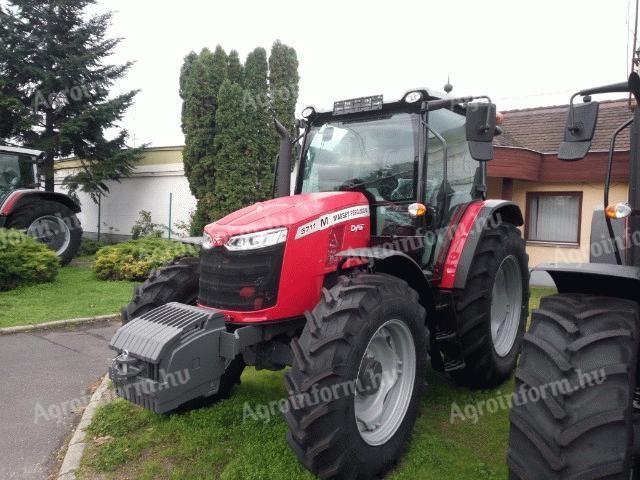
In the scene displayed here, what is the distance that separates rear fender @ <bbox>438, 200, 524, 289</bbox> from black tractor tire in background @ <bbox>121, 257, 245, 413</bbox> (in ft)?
5.83

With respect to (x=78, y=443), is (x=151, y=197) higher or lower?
higher

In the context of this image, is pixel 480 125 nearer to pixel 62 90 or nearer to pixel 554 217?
pixel 554 217

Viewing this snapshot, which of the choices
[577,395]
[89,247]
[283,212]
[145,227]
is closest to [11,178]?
[89,247]

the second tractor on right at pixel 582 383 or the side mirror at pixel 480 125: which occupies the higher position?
the side mirror at pixel 480 125

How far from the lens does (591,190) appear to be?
10.8 metres

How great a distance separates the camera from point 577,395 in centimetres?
219

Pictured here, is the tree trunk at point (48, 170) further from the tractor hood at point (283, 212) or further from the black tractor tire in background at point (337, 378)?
the black tractor tire in background at point (337, 378)

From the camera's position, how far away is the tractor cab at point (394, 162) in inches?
159

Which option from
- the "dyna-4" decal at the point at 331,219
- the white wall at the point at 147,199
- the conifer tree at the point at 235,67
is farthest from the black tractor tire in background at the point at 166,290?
the white wall at the point at 147,199

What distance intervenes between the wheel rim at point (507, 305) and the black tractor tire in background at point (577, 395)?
261 cm

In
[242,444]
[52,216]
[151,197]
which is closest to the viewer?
[242,444]

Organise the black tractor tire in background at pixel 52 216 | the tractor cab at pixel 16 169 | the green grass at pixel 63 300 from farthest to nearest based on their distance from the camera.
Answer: the tractor cab at pixel 16 169 < the black tractor tire in background at pixel 52 216 < the green grass at pixel 63 300

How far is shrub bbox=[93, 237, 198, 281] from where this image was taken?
10414 mm

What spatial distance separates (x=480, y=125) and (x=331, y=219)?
1190 millimetres
